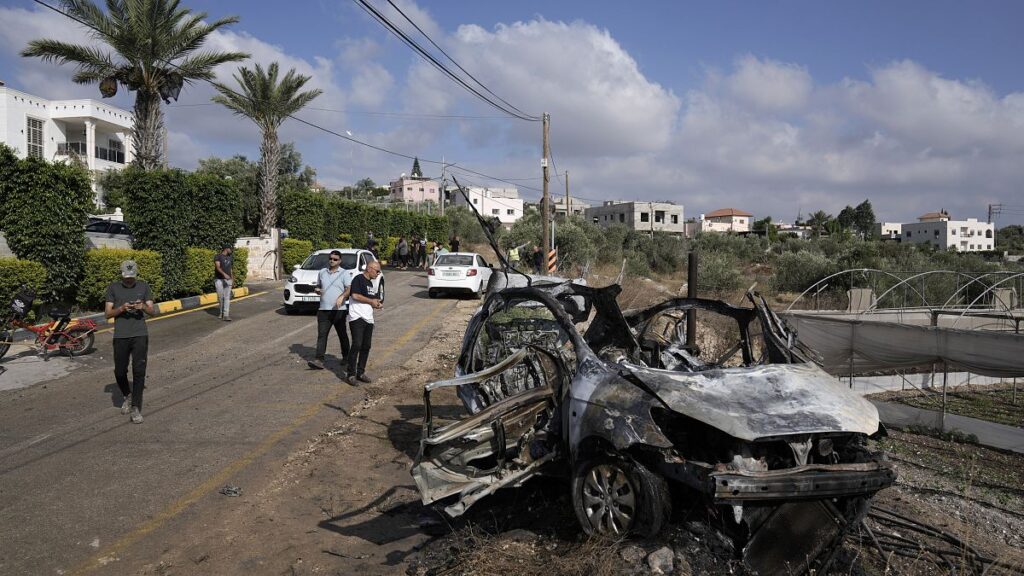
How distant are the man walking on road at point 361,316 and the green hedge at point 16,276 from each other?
6834 millimetres

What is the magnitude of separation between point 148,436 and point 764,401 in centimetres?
623

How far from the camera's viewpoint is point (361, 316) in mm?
9320

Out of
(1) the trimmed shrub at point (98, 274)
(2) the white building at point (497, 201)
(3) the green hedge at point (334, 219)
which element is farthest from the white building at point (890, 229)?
(1) the trimmed shrub at point (98, 274)

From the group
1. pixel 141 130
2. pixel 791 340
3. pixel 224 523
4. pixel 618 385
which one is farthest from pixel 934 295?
pixel 141 130

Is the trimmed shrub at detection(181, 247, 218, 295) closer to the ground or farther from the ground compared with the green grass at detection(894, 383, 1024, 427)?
farther from the ground

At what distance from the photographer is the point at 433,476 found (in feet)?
15.1

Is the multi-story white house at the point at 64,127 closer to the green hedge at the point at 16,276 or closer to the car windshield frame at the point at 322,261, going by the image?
the car windshield frame at the point at 322,261

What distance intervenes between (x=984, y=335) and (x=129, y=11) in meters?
22.6

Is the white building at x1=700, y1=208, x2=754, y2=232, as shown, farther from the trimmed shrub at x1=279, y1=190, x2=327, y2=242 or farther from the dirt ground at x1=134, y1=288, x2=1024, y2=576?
the dirt ground at x1=134, y1=288, x2=1024, y2=576

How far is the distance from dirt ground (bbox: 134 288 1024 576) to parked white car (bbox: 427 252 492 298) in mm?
12560

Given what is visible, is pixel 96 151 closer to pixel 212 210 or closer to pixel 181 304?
pixel 212 210

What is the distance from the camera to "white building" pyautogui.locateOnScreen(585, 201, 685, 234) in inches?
3846

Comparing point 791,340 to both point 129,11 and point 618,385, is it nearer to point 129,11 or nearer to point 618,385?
point 618,385

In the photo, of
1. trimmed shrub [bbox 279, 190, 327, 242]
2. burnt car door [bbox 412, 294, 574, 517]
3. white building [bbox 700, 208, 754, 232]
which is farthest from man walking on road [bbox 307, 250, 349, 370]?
white building [bbox 700, 208, 754, 232]
